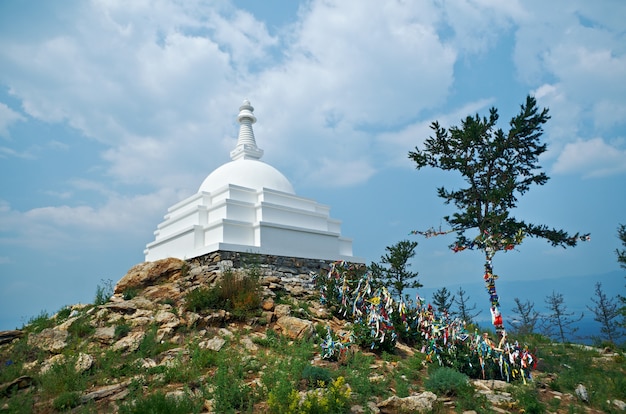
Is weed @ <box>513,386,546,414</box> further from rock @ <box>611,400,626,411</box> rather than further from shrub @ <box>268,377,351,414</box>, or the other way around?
shrub @ <box>268,377,351,414</box>

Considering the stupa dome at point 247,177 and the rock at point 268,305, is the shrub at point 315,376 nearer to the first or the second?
the rock at point 268,305

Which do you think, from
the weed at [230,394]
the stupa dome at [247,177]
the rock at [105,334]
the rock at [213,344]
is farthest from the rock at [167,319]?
the stupa dome at [247,177]

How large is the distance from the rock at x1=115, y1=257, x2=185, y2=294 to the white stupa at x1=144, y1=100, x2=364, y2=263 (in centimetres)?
83

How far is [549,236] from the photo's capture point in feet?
34.6

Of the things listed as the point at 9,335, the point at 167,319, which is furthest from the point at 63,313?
the point at 167,319

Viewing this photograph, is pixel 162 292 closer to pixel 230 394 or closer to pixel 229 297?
pixel 229 297

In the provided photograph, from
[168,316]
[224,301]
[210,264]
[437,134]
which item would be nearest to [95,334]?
[168,316]

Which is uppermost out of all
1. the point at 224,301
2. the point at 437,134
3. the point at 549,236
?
the point at 437,134

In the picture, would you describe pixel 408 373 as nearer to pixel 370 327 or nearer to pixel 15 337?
pixel 370 327

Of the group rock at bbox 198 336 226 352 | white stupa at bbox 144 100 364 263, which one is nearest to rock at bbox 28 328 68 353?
rock at bbox 198 336 226 352

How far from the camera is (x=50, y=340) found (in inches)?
351

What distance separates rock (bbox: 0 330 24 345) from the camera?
984 centimetres

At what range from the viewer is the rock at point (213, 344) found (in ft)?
27.5

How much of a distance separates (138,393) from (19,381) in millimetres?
2534
